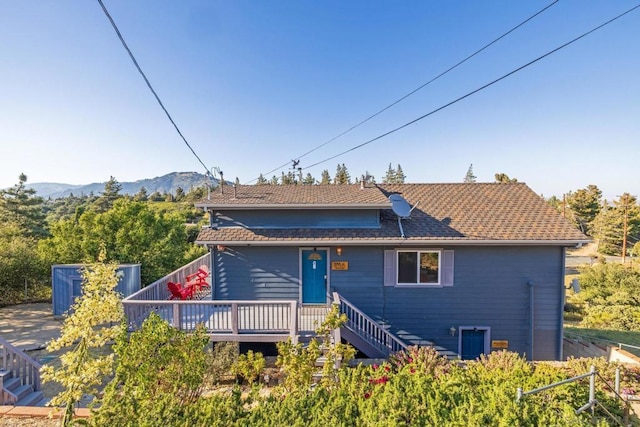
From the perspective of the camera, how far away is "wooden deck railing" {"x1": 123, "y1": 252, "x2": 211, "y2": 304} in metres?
7.70

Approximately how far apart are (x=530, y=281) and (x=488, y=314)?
1529 millimetres

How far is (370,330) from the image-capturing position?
25.3 feet

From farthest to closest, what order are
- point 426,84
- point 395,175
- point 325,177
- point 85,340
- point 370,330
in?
point 395,175 → point 325,177 → point 426,84 → point 370,330 → point 85,340

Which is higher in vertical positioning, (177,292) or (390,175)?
(390,175)

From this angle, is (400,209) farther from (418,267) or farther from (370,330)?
(370,330)

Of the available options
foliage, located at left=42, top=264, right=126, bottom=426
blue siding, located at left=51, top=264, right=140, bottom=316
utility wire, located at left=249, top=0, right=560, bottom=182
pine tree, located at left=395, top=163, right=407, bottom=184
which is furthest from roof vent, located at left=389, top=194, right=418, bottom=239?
pine tree, located at left=395, top=163, right=407, bottom=184

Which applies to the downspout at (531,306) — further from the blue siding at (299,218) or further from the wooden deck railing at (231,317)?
the wooden deck railing at (231,317)

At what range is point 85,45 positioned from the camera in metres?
7.21

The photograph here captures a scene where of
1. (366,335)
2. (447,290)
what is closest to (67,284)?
(366,335)

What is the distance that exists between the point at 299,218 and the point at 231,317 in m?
3.33

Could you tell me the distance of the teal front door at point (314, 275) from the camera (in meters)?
8.49

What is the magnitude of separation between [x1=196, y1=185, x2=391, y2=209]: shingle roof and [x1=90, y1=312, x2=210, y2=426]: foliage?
14.9ft

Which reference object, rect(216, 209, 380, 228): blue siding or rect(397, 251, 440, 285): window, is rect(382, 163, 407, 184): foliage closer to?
rect(397, 251, 440, 285): window

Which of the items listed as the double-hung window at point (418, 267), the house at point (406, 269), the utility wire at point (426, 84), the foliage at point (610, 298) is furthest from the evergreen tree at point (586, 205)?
the double-hung window at point (418, 267)
